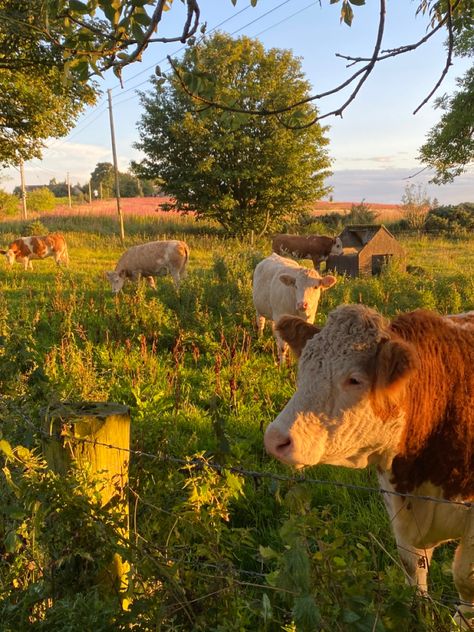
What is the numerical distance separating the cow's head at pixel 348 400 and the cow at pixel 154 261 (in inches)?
430

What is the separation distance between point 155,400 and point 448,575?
2.95 metres

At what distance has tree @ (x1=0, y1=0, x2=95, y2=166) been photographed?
42.5 ft

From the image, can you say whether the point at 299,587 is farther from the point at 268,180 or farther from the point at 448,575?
the point at 268,180

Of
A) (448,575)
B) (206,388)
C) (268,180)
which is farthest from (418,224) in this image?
(448,575)

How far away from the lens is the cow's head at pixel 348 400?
1992 millimetres

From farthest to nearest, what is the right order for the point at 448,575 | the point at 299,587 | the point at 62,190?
the point at 62,190 → the point at 448,575 → the point at 299,587

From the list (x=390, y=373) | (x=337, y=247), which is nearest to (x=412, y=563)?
(x=390, y=373)

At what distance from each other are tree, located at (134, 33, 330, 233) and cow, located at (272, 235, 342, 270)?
928 cm

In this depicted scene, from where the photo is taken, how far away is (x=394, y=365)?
6.36 feet

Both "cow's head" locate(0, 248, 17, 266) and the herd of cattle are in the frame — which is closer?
the herd of cattle

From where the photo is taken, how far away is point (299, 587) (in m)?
1.35

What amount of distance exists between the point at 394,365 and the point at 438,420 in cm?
47

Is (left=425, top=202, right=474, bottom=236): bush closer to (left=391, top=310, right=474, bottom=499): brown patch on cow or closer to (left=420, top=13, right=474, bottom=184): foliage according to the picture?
(left=420, top=13, right=474, bottom=184): foliage

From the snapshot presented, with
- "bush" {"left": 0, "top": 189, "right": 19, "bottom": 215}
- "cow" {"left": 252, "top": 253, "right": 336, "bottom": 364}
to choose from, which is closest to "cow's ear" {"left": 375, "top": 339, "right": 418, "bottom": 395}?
"cow" {"left": 252, "top": 253, "right": 336, "bottom": 364}
